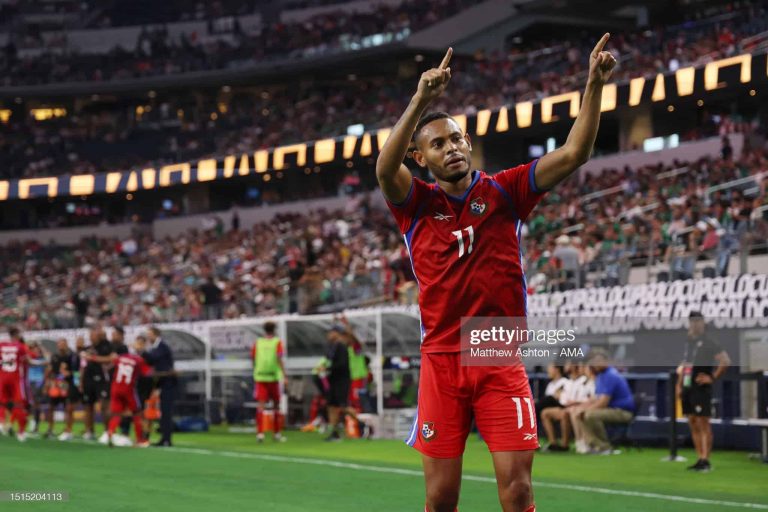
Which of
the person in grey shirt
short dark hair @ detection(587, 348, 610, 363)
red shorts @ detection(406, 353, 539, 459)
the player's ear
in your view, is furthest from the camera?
the person in grey shirt

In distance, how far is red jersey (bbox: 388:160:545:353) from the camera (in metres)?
5.38

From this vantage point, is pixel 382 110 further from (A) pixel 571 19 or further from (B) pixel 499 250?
(B) pixel 499 250

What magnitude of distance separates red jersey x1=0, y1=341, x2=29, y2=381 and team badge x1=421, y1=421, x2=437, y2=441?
662 inches

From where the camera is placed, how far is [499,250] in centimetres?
539

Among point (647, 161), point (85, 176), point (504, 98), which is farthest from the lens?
point (85, 176)

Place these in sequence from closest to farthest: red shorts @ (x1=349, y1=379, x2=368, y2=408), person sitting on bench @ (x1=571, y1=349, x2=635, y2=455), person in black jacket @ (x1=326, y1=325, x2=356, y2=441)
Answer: person sitting on bench @ (x1=571, y1=349, x2=635, y2=455) → person in black jacket @ (x1=326, y1=325, x2=356, y2=441) → red shorts @ (x1=349, y1=379, x2=368, y2=408)

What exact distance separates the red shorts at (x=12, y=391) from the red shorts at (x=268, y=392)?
13.6 ft

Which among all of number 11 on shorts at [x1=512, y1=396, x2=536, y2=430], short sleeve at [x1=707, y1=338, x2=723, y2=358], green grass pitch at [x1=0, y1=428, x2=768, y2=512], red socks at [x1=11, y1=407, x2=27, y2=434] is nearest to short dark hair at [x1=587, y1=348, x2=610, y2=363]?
green grass pitch at [x1=0, y1=428, x2=768, y2=512]

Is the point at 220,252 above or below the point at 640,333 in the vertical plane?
above

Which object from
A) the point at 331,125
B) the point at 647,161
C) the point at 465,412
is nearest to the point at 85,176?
the point at 331,125

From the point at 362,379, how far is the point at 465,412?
15.9m

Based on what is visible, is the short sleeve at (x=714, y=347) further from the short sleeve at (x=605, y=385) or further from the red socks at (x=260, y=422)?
the red socks at (x=260, y=422)

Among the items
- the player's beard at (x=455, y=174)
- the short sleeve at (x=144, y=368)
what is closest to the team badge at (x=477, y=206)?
the player's beard at (x=455, y=174)

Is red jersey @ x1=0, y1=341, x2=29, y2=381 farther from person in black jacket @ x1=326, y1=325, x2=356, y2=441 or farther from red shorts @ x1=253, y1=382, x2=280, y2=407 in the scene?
person in black jacket @ x1=326, y1=325, x2=356, y2=441
